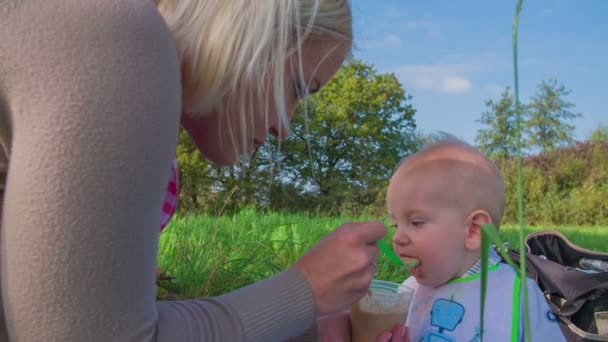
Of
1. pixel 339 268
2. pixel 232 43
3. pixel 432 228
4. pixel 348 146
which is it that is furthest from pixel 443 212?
pixel 348 146

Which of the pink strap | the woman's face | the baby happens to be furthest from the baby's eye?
the pink strap

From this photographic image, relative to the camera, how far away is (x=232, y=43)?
103cm

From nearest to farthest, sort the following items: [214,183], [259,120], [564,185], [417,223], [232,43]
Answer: [232,43]
[259,120]
[417,223]
[214,183]
[564,185]

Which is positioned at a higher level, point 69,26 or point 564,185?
point 69,26

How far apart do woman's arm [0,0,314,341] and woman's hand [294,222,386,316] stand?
1.12 feet

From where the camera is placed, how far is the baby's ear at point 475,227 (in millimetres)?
1876

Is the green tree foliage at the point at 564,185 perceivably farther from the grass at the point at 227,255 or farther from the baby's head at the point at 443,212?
the baby's head at the point at 443,212

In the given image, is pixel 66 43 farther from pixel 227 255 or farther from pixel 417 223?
pixel 227 255

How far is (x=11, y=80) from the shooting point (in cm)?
76

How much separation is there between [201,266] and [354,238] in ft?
6.10

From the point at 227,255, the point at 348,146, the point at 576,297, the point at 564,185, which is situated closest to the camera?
the point at 576,297

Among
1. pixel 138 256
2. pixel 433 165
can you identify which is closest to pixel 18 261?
pixel 138 256

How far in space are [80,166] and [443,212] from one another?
1384mm

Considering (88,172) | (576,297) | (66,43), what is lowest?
(576,297)
